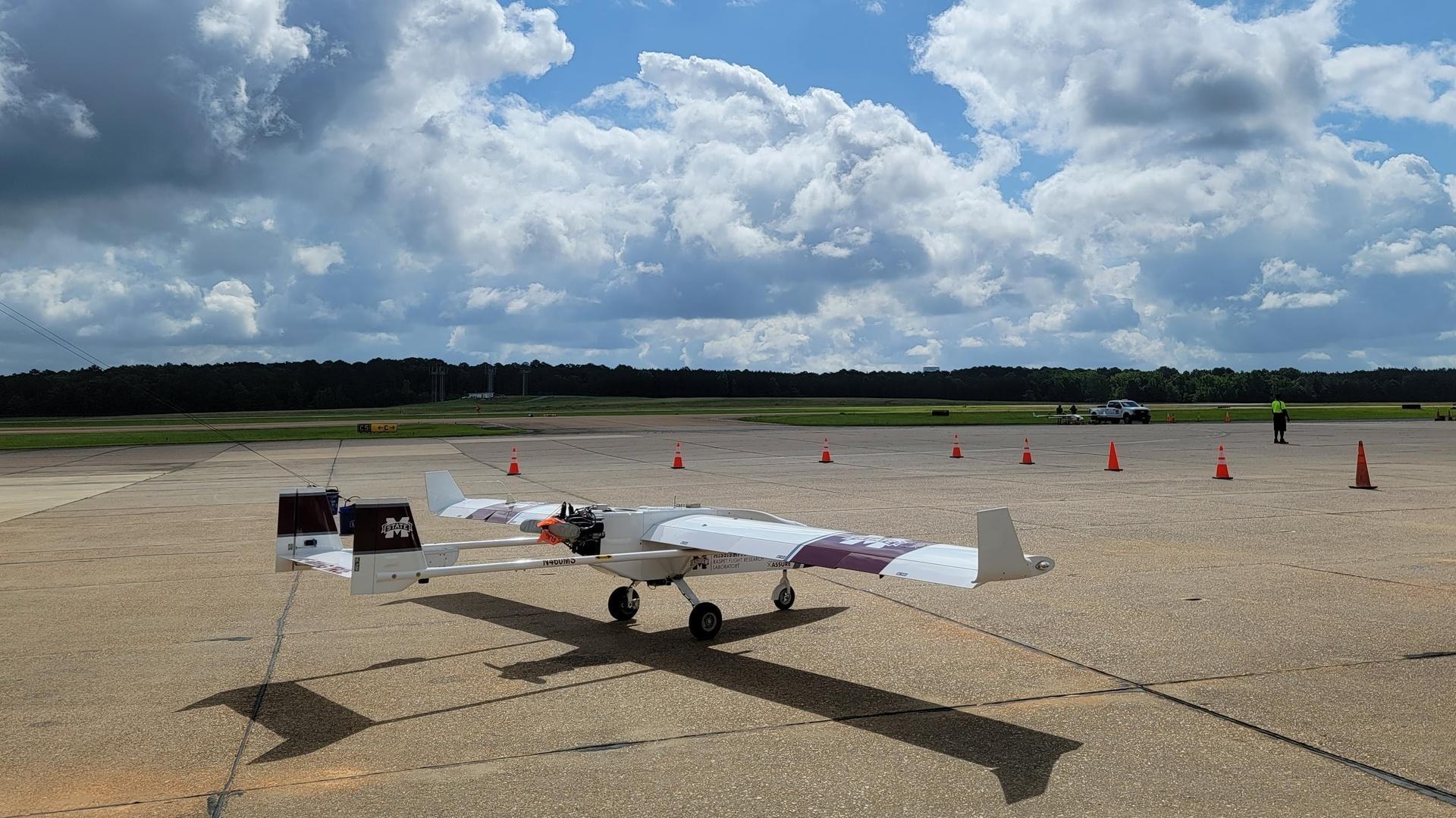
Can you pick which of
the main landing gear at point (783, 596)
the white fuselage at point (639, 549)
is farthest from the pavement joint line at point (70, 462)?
the main landing gear at point (783, 596)

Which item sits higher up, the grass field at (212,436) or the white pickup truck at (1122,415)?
the white pickup truck at (1122,415)

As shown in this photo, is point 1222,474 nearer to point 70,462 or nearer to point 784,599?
point 784,599

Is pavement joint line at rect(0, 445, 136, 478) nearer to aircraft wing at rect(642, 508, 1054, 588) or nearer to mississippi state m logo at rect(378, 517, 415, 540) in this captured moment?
mississippi state m logo at rect(378, 517, 415, 540)

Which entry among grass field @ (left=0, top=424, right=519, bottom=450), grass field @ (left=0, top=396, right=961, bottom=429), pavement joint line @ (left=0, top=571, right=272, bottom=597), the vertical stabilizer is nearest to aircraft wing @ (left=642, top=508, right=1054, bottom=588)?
the vertical stabilizer

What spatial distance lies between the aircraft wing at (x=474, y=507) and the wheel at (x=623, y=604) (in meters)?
1.13

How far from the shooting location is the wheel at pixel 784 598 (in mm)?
10680

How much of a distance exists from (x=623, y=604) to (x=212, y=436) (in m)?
59.8

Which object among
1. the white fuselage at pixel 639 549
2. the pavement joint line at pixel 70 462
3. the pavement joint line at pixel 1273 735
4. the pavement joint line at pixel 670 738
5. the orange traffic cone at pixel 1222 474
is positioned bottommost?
the pavement joint line at pixel 70 462

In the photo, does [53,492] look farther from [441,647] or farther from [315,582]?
[441,647]

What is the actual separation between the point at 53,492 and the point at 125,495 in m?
2.70

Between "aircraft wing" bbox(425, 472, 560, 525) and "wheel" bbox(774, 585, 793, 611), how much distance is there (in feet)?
8.37

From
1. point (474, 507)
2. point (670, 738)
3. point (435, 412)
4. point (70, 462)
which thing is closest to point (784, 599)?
point (474, 507)

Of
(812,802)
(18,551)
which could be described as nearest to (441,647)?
(812,802)

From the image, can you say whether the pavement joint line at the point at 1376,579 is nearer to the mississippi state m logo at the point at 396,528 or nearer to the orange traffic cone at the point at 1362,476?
the mississippi state m logo at the point at 396,528
